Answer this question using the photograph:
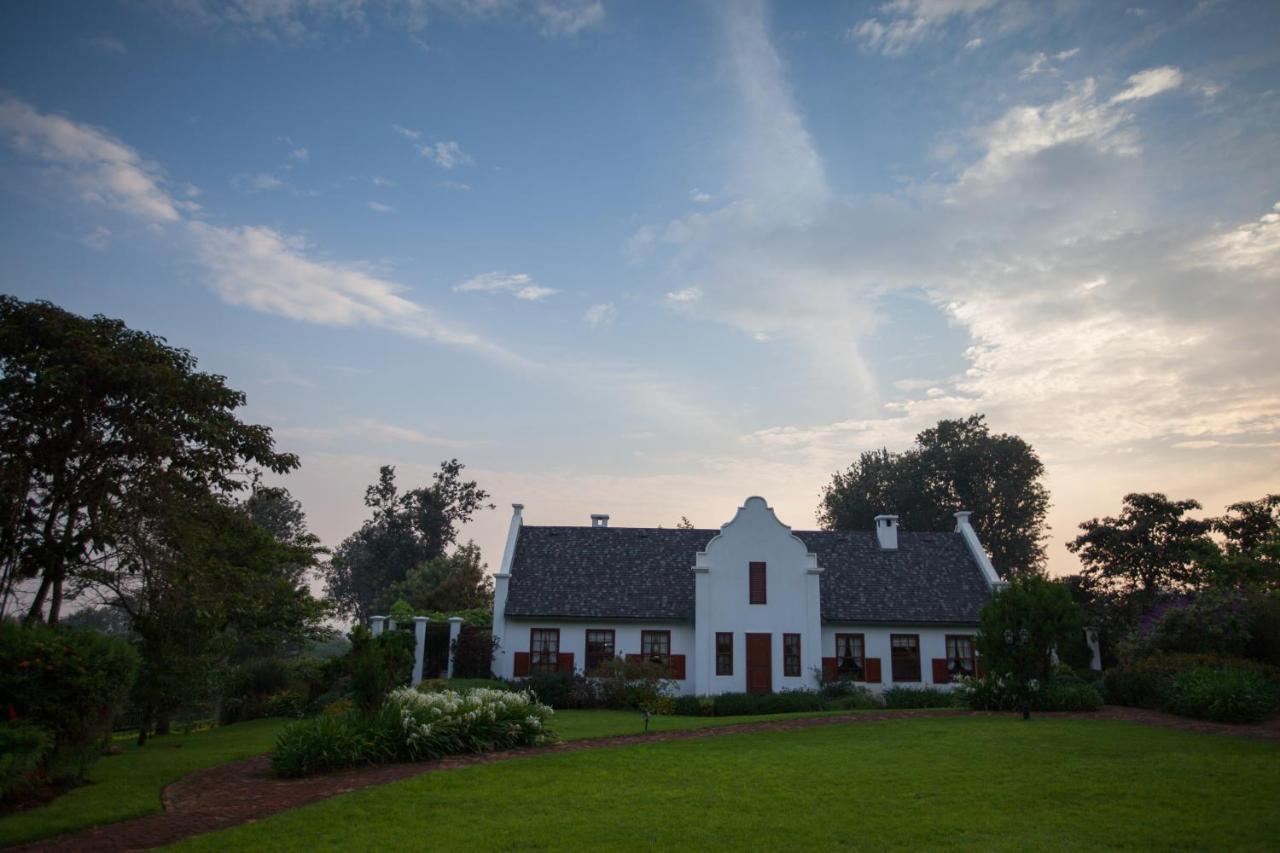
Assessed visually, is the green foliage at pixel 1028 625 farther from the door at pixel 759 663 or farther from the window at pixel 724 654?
the window at pixel 724 654

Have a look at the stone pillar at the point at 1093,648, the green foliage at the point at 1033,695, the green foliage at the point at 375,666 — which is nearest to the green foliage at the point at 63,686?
the green foliage at the point at 375,666

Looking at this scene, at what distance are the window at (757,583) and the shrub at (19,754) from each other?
21171 millimetres

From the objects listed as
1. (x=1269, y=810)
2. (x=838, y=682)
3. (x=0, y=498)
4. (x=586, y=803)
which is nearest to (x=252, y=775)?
(x=586, y=803)

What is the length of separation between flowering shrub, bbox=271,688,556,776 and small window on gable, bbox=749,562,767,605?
13.0 meters

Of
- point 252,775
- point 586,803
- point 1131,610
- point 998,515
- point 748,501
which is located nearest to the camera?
point 586,803

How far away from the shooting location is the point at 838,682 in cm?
2723

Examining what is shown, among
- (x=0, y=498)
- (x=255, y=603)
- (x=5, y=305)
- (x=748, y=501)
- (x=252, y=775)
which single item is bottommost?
(x=252, y=775)

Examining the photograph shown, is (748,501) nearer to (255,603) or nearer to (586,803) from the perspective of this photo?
(255,603)

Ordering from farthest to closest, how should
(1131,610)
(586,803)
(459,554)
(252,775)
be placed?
(459,554) < (1131,610) < (252,775) < (586,803)

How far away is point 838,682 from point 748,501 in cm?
688

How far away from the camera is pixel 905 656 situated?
28672 millimetres

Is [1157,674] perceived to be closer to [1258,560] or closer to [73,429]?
[1258,560]

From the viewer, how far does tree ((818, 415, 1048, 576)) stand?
158 ft

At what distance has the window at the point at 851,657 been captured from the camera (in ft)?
93.5
